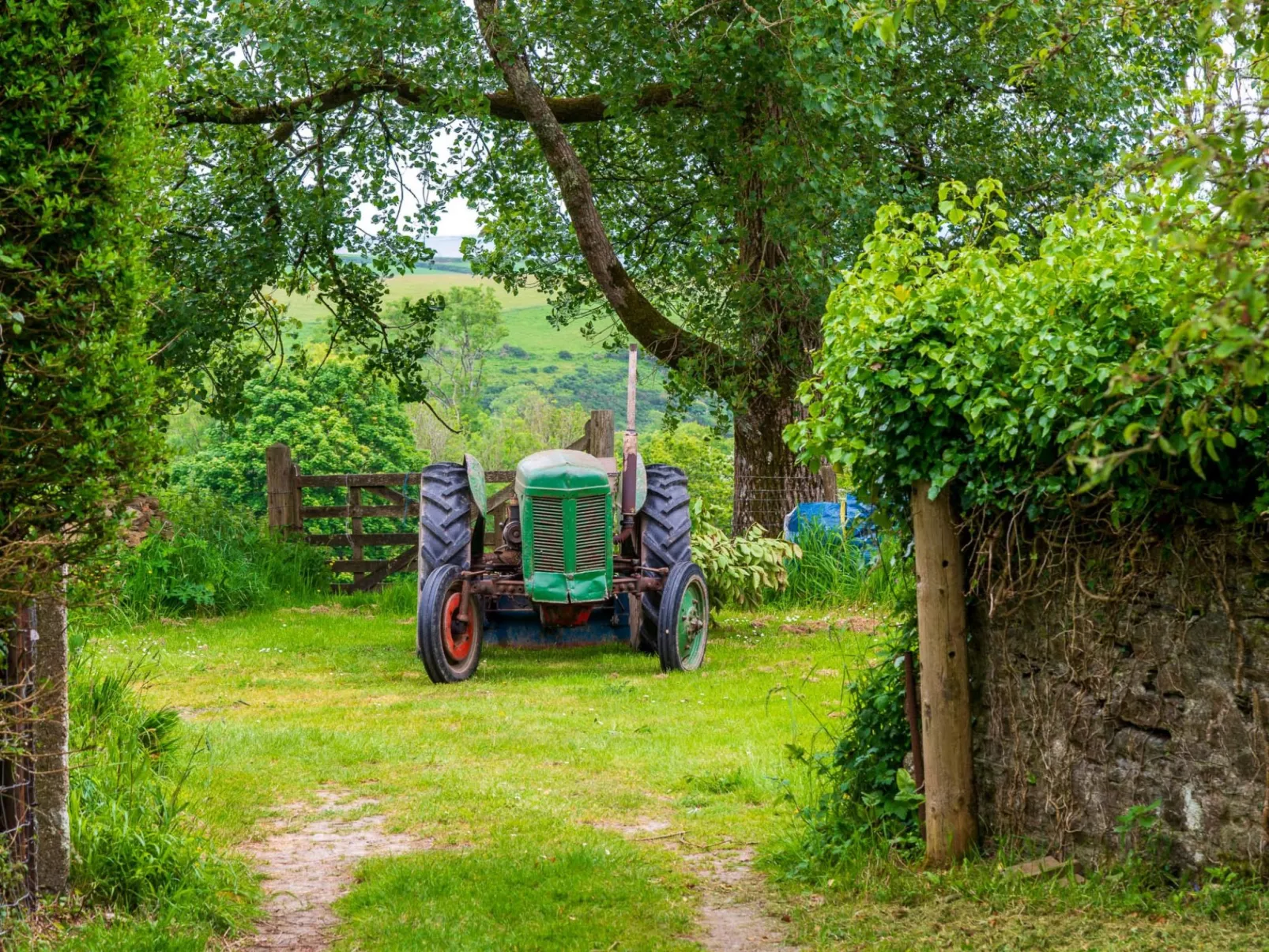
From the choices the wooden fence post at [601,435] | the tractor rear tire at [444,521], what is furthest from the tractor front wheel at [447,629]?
the wooden fence post at [601,435]

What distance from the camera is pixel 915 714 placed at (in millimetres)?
4742

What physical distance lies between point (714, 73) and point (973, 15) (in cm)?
264

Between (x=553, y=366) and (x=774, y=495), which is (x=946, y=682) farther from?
(x=553, y=366)

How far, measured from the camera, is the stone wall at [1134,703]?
381 cm

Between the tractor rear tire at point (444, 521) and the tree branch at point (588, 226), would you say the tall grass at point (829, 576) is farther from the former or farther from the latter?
the tractor rear tire at point (444, 521)

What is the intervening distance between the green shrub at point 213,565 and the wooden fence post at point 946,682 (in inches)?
362

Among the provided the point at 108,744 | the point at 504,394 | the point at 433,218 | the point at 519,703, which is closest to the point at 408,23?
the point at 433,218

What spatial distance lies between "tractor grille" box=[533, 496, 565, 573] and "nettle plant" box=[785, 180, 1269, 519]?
14.7 feet

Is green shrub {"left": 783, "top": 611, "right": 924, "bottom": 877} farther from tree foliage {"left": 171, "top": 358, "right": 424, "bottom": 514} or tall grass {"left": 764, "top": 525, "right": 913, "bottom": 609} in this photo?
tree foliage {"left": 171, "top": 358, "right": 424, "bottom": 514}

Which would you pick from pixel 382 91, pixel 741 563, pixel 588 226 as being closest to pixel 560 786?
pixel 741 563

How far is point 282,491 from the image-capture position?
15672 mm

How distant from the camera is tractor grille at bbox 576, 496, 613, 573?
9.23 meters

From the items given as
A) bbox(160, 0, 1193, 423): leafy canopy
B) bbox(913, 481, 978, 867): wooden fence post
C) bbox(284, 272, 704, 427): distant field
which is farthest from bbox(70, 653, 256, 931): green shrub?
bbox(284, 272, 704, 427): distant field

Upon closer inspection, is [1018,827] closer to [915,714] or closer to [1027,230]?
[915,714]
